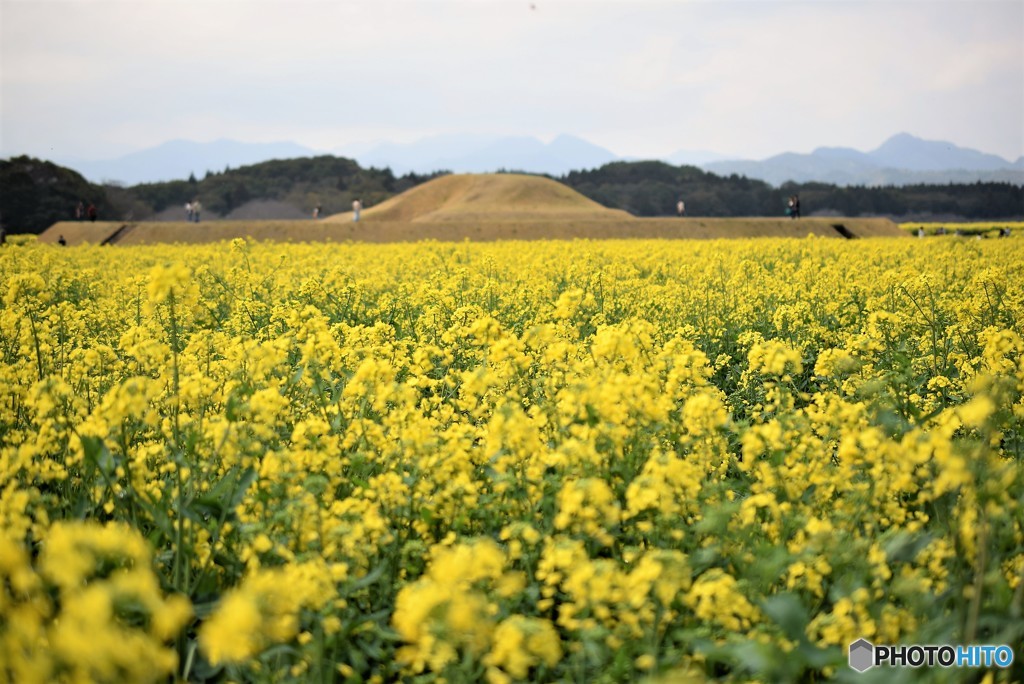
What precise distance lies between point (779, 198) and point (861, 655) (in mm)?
100564

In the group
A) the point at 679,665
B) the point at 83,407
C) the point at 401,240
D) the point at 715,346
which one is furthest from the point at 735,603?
the point at 401,240

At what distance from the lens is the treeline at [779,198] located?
9367cm

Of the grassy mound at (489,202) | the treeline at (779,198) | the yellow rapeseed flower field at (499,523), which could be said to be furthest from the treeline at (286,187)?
the yellow rapeseed flower field at (499,523)

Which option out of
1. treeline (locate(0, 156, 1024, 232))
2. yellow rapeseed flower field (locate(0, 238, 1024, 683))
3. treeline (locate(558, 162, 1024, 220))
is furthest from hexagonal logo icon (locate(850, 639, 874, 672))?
treeline (locate(558, 162, 1024, 220))

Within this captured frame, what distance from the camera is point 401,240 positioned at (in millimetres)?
34344

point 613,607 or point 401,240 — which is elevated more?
point 401,240

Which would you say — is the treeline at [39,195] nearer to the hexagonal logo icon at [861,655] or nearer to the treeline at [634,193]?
the treeline at [634,193]

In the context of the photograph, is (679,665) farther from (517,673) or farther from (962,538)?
(962,538)

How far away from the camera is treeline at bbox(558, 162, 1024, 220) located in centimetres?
9367

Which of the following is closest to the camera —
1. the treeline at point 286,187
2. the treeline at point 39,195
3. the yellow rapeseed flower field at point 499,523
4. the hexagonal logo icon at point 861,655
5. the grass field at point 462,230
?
the yellow rapeseed flower field at point 499,523

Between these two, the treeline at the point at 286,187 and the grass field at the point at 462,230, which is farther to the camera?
the treeline at the point at 286,187

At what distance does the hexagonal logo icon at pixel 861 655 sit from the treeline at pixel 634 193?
266ft

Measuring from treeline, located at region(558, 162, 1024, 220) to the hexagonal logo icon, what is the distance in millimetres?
89529

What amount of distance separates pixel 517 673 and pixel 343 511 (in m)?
1.40
